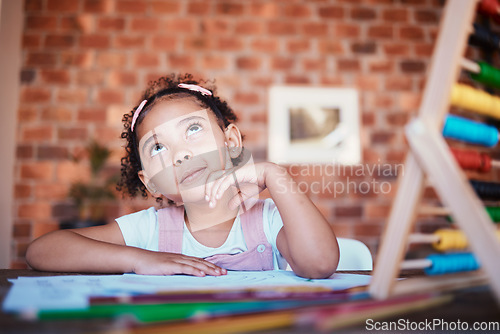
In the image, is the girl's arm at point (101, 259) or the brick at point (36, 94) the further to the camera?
the brick at point (36, 94)

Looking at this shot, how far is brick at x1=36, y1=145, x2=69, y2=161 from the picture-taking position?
230 cm

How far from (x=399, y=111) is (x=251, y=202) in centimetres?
174

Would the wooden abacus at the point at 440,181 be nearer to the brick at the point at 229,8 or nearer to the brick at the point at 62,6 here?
the brick at the point at 229,8

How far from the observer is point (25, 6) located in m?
2.34

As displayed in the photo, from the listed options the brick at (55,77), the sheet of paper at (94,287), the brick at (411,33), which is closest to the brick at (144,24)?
the brick at (55,77)

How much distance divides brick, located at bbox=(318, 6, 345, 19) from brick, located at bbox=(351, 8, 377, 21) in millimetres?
78

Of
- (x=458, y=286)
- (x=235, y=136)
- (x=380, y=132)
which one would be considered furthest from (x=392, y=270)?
(x=380, y=132)

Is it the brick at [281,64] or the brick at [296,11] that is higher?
the brick at [296,11]

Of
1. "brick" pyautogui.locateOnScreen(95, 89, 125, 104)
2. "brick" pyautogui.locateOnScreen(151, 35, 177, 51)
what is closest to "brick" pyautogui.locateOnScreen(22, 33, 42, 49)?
"brick" pyautogui.locateOnScreen(95, 89, 125, 104)

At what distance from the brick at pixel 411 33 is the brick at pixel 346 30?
0.30 meters

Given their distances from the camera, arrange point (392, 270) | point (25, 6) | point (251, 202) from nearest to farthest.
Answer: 1. point (392, 270)
2. point (251, 202)
3. point (25, 6)

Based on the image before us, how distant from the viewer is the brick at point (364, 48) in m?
2.48

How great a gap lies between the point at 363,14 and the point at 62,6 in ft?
6.41

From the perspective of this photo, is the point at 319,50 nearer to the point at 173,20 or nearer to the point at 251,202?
the point at 173,20
